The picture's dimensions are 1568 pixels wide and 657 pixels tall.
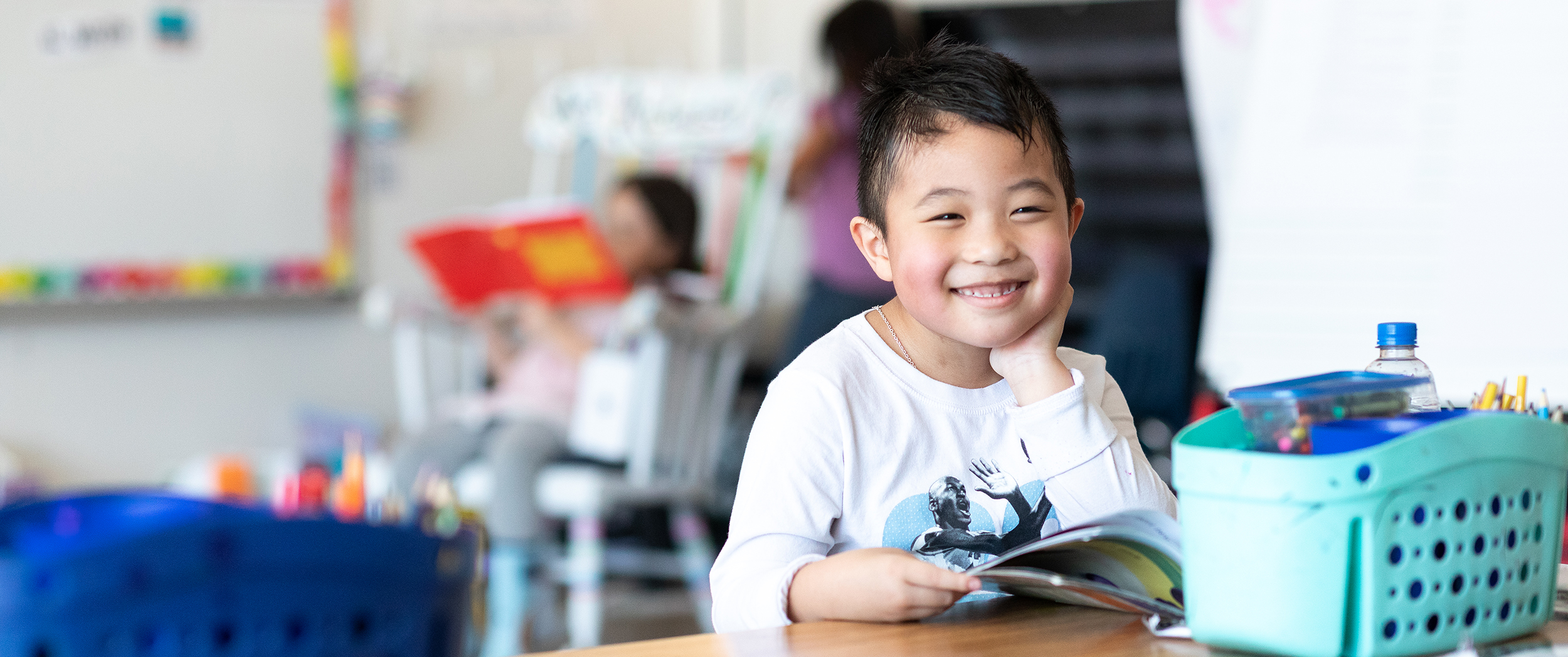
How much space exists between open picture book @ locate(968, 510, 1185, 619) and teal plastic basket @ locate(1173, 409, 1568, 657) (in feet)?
0.10

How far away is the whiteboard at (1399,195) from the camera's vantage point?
143 cm

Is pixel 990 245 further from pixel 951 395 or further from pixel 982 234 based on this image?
pixel 951 395

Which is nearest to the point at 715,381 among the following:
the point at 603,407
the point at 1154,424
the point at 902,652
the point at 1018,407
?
the point at 603,407

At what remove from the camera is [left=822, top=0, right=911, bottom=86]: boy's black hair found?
7.67ft

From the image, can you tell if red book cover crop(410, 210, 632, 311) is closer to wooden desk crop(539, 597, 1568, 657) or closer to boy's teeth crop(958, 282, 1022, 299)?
boy's teeth crop(958, 282, 1022, 299)

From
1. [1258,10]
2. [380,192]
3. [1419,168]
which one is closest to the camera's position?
[1419,168]

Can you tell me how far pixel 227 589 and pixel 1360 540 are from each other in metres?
0.39

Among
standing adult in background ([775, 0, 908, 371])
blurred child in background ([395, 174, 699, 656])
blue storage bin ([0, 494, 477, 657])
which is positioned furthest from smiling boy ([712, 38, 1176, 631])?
standing adult in background ([775, 0, 908, 371])

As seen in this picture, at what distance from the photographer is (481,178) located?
111 inches

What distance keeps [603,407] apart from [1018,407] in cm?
138

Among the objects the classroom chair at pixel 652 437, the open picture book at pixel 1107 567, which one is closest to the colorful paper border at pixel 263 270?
the classroom chair at pixel 652 437

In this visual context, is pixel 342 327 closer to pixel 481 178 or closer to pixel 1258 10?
pixel 481 178

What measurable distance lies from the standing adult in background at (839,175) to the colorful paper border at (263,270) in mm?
935

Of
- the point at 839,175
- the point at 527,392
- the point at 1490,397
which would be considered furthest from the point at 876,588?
the point at 839,175
